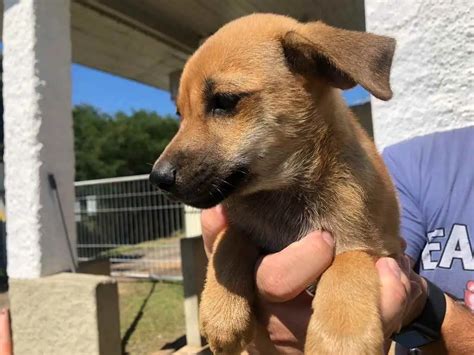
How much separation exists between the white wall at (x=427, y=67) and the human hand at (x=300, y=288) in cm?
154

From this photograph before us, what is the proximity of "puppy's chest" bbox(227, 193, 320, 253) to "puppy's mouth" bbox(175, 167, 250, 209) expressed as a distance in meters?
0.12

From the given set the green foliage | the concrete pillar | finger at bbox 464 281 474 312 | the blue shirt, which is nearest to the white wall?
the blue shirt

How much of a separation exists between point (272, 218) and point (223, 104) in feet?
1.51

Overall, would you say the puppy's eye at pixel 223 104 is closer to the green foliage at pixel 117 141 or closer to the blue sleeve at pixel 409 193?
the blue sleeve at pixel 409 193

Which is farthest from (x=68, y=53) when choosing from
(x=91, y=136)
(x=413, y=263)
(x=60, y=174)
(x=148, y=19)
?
(x=91, y=136)

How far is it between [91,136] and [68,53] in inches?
816

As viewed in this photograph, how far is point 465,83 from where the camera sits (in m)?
3.14

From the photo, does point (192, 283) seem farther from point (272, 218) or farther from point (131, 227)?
point (131, 227)

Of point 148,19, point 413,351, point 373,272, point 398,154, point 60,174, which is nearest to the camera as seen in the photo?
point 373,272

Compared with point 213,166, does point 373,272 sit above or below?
below

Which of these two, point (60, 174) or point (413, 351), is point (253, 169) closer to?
point (413, 351)

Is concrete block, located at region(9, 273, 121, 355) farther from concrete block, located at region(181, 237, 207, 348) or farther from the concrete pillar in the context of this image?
concrete block, located at region(181, 237, 207, 348)

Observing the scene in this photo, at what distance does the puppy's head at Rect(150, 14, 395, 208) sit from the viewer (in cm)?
182

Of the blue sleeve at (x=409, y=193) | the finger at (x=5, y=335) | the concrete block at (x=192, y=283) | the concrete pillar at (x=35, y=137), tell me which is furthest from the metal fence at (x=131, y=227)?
the blue sleeve at (x=409, y=193)
